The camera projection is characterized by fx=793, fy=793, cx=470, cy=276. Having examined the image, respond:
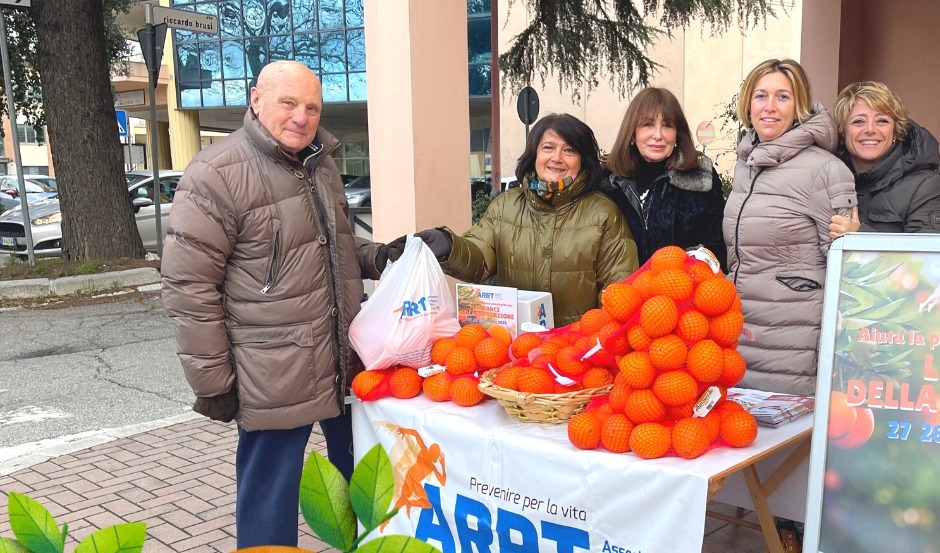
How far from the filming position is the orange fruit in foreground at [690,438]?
206cm

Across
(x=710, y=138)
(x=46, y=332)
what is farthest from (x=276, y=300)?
(x=710, y=138)

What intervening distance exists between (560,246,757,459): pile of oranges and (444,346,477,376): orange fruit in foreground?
62 centimetres

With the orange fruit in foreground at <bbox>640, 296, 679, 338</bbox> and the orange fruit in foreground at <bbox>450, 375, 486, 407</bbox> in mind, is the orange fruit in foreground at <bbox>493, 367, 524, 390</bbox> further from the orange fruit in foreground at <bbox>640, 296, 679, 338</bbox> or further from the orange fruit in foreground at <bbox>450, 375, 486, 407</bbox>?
the orange fruit in foreground at <bbox>640, 296, 679, 338</bbox>

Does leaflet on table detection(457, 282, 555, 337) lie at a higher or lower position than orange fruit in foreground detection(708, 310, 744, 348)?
lower

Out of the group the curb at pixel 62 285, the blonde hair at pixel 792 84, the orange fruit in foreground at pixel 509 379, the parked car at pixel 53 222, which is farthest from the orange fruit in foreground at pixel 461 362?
the parked car at pixel 53 222

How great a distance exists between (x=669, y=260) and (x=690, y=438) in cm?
49

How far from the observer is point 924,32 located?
7645mm

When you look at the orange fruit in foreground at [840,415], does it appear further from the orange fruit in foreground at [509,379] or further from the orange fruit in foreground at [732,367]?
the orange fruit in foreground at [509,379]

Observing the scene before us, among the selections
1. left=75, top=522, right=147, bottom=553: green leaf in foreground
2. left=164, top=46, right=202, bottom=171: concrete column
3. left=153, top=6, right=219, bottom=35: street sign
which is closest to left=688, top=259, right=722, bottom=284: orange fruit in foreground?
left=75, top=522, right=147, bottom=553: green leaf in foreground

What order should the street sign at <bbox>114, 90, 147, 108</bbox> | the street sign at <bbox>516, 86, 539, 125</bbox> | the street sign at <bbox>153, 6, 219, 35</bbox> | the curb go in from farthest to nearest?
1. the street sign at <bbox>114, 90, 147, 108</bbox>
2. the street sign at <bbox>516, 86, 539, 125</bbox>
3. the curb
4. the street sign at <bbox>153, 6, 219, 35</bbox>

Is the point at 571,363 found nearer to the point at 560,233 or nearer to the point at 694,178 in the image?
the point at 560,233

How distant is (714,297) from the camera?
209cm

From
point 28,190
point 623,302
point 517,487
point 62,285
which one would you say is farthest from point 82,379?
point 28,190

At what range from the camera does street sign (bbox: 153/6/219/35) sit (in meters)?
8.93
